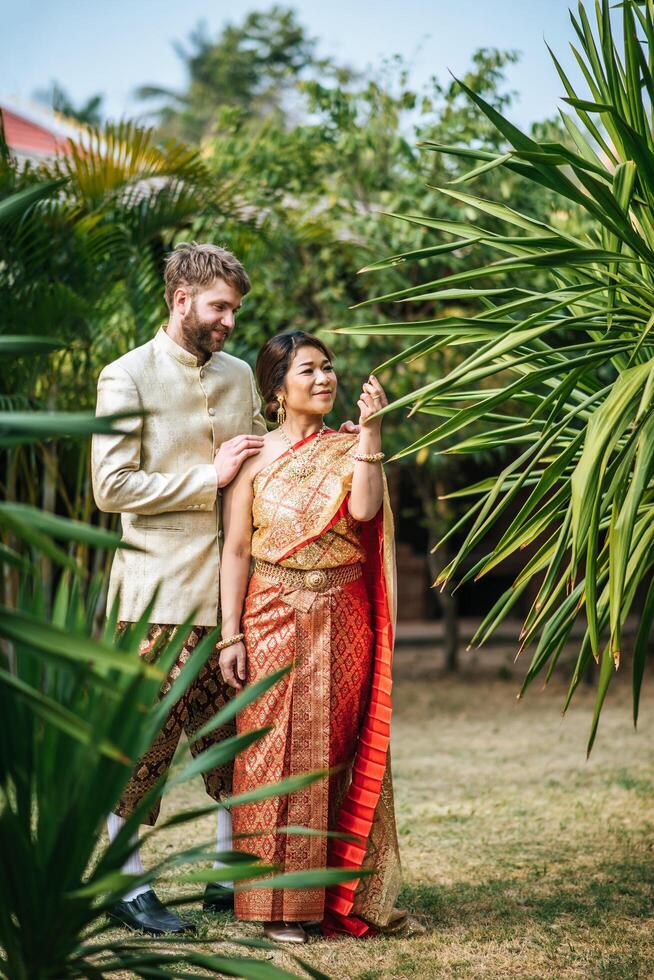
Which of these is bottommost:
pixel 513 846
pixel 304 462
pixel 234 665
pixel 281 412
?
pixel 513 846

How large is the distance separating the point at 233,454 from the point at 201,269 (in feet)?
1.78

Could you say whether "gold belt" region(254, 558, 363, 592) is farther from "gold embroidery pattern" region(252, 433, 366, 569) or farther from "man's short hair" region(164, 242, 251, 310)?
"man's short hair" region(164, 242, 251, 310)

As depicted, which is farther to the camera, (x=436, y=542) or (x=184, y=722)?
(x=436, y=542)

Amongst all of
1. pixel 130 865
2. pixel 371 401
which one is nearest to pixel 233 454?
pixel 371 401

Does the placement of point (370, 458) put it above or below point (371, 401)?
below

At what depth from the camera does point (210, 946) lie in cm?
311

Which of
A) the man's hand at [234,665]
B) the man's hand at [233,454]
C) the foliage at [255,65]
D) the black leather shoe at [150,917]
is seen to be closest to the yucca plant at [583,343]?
the man's hand at [233,454]

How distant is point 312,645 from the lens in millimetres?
3264

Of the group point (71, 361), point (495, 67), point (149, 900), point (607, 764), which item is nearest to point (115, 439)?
point (149, 900)

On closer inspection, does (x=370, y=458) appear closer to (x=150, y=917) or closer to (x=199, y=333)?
(x=199, y=333)

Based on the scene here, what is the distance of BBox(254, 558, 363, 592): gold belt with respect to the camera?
3.28 metres

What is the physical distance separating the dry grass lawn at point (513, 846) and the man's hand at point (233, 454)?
1.26 metres

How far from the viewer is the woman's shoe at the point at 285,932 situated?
3.17 metres

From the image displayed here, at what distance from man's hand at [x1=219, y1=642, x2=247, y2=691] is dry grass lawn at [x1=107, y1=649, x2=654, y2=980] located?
712 millimetres
